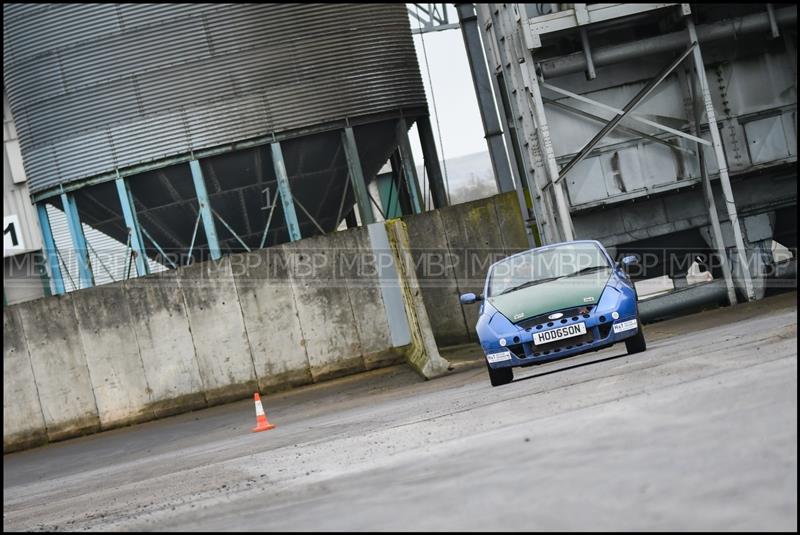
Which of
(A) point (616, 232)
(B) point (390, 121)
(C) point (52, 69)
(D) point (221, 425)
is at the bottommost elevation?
(D) point (221, 425)

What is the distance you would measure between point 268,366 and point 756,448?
15.7 metres

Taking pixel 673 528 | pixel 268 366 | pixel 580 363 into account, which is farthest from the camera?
pixel 268 366

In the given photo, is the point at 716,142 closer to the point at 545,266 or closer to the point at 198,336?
the point at 545,266

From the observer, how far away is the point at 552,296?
12.8 meters

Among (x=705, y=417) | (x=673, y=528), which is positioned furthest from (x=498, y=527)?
(x=705, y=417)

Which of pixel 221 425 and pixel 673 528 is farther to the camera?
pixel 221 425

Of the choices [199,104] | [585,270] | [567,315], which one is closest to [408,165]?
[199,104]

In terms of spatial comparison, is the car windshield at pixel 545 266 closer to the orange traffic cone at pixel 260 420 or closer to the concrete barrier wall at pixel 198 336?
the orange traffic cone at pixel 260 420

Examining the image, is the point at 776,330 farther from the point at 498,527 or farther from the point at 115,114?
the point at 115,114

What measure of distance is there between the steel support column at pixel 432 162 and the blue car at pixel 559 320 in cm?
1477

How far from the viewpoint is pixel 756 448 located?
5652 mm

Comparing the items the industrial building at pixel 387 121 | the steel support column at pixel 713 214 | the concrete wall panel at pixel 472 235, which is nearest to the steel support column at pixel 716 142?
the industrial building at pixel 387 121

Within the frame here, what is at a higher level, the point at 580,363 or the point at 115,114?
the point at 115,114

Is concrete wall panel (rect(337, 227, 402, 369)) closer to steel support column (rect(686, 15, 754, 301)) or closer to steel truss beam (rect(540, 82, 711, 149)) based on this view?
steel truss beam (rect(540, 82, 711, 149))
